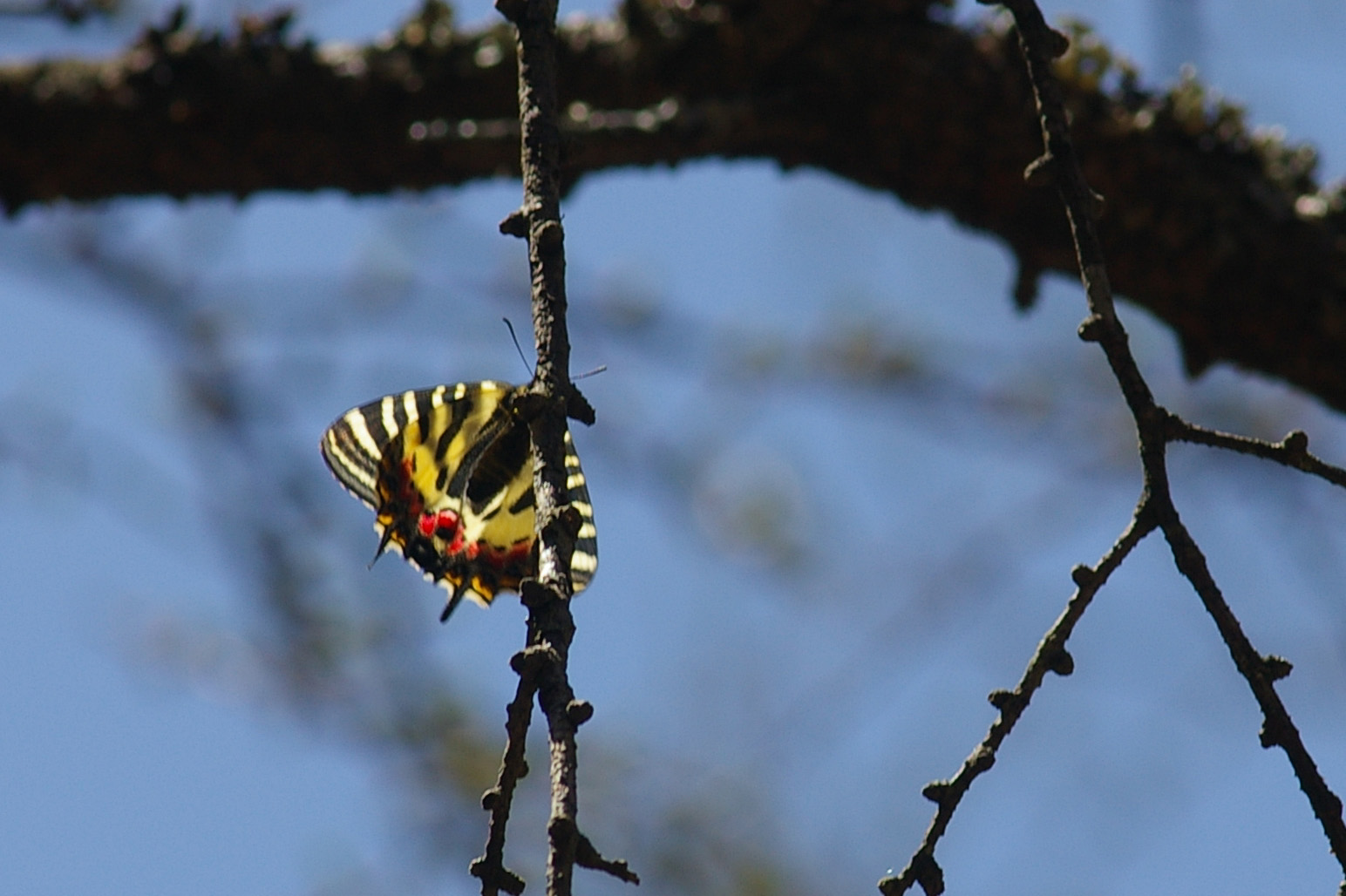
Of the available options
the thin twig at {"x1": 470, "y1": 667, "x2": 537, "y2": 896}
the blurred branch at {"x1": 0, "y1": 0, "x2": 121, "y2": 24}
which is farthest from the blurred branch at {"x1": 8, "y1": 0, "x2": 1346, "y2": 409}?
the thin twig at {"x1": 470, "y1": 667, "x2": 537, "y2": 896}

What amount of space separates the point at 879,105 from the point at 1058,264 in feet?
1.55

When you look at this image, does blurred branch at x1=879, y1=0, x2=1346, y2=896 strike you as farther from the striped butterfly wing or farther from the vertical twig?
the striped butterfly wing

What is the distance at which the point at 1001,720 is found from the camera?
4.41 feet

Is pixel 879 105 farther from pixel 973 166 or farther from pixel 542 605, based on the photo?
pixel 542 605

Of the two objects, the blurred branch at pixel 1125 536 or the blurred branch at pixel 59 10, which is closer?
the blurred branch at pixel 1125 536

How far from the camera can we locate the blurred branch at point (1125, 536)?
4.33 ft

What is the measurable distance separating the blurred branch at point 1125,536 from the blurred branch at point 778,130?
1.07m

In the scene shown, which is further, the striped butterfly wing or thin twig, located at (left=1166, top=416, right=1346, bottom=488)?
the striped butterfly wing

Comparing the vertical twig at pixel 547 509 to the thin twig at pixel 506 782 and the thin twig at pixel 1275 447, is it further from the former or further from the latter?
the thin twig at pixel 1275 447

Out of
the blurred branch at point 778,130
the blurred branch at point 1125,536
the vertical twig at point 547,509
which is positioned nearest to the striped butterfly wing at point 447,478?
the blurred branch at point 778,130

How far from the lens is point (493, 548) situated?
8.60ft

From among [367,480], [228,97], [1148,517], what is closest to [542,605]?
[1148,517]

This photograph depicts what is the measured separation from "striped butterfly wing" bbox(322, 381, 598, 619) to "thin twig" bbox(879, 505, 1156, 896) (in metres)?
1.32

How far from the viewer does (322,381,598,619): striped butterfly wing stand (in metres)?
2.63
